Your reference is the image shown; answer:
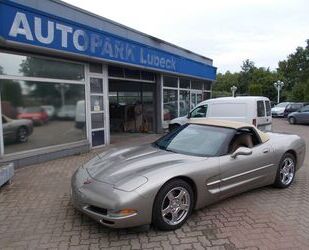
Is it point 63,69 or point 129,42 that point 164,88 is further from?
point 63,69

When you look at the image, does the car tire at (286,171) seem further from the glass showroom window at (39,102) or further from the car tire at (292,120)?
the car tire at (292,120)

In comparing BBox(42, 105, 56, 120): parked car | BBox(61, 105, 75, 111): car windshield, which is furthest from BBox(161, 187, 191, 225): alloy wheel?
BBox(61, 105, 75, 111): car windshield

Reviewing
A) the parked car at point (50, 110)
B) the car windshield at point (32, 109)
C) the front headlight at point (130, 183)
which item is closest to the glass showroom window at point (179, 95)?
the parked car at point (50, 110)

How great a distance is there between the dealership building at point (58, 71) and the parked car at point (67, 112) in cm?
3

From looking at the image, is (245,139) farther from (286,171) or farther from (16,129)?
(16,129)

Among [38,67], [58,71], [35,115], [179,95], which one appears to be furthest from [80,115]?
[179,95]

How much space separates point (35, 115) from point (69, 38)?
218 centimetres

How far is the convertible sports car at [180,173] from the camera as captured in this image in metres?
3.59

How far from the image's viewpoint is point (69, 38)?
814 cm

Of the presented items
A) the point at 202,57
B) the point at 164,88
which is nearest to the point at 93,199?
the point at 164,88

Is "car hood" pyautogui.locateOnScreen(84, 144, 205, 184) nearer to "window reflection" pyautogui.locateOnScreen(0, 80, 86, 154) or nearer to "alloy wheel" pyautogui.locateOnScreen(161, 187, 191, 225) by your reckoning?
"alloy wheel" pyautogui.locateOnScreen(161, 187, 191, 225)

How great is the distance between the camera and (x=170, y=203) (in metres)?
3.88

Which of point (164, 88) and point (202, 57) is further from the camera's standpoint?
point (202, 57)

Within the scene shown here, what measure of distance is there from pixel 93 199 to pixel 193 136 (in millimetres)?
2080
